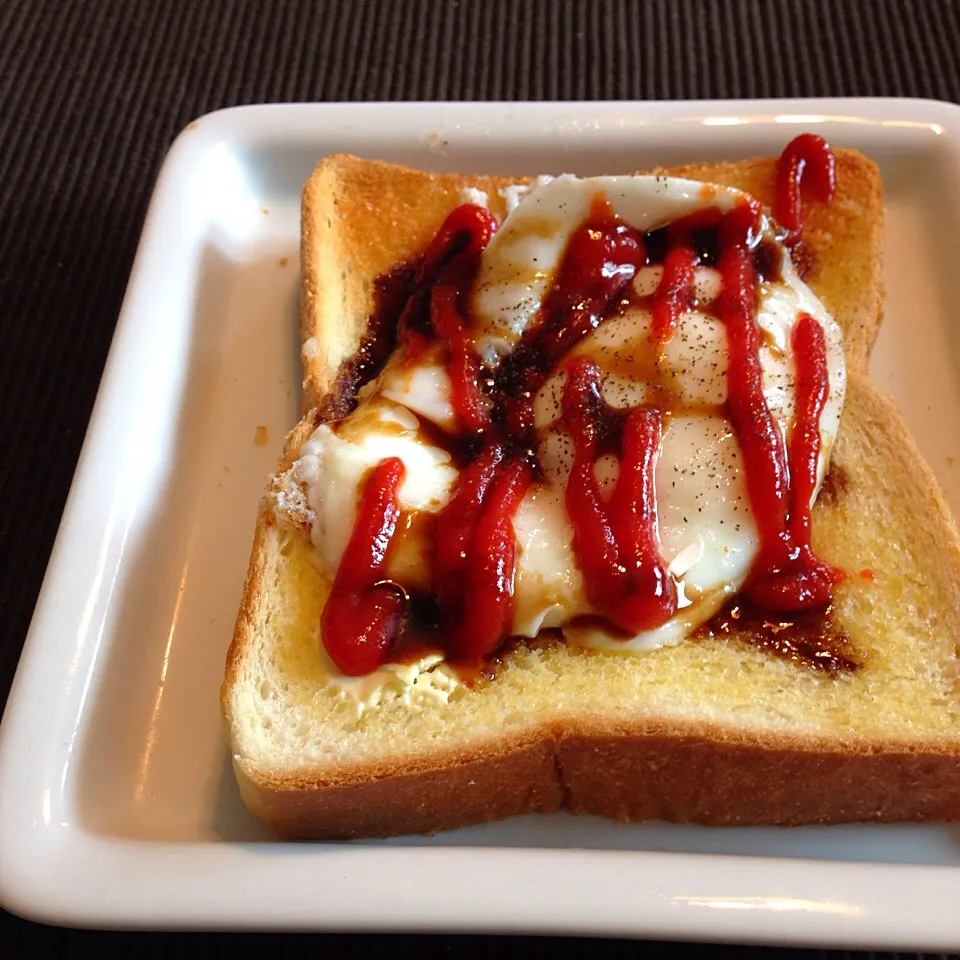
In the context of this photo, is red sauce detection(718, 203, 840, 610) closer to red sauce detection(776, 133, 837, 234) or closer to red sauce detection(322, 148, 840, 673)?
red sauce detection(322, 148, 840, 673)

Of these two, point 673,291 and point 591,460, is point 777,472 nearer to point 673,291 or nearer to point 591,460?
point 591,460

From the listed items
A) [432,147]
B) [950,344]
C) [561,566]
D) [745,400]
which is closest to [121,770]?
[561,566]

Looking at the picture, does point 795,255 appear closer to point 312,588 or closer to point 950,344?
point 950,344

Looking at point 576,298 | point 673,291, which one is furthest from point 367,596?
point 673,291

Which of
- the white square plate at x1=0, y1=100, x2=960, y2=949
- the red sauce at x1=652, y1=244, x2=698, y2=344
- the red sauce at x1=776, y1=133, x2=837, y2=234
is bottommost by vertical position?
the white square plate at x1=0, y1=100, x2=960, y2=949

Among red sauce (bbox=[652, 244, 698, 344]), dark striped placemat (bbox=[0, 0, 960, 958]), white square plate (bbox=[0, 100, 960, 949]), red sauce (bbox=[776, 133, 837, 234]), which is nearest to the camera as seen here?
white square plate (bbox=[0, 100, 960, 949])

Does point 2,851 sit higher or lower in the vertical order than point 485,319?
lower

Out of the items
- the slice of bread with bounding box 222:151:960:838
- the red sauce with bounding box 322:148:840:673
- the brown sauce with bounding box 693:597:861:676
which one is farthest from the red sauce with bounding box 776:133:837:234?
the brown sauce with bounding box 693:597:861:676

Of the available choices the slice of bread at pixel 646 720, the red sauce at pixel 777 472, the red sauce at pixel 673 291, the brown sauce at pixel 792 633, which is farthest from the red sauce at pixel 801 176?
the brown sauce at pixel 792 633
